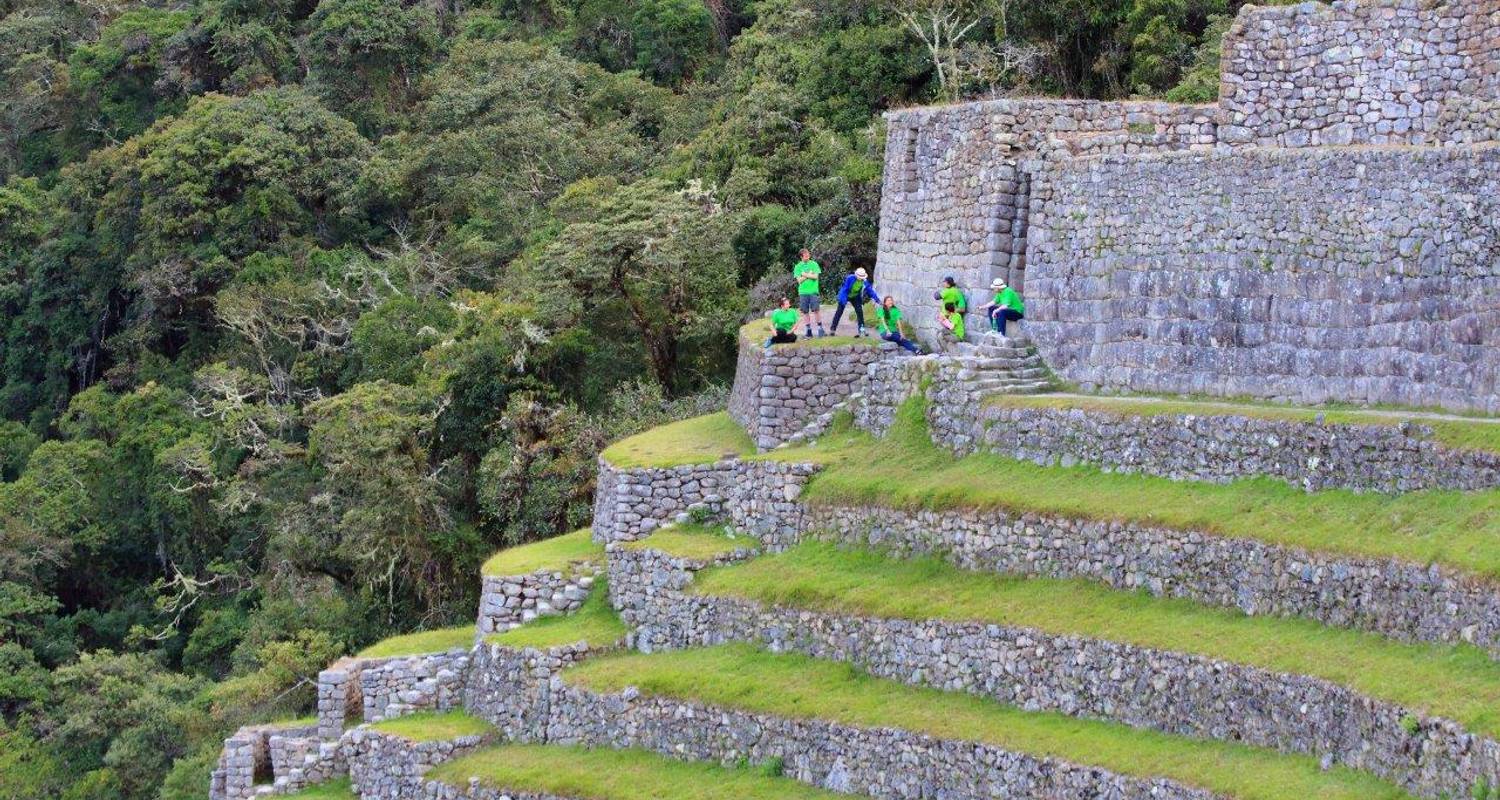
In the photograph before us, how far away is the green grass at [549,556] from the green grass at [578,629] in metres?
0.66

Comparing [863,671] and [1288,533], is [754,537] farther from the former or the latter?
[1288,533]

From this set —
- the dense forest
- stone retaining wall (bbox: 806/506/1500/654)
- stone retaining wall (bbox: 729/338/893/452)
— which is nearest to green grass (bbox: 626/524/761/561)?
stone retaining wall (bbox: 729/338/893/452)

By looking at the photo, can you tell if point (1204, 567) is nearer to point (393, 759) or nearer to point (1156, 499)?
point (1156, 499)

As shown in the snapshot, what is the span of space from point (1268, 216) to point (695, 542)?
30.4 feet

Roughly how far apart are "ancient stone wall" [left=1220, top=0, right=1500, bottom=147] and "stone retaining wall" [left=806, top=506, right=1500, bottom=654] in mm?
5741

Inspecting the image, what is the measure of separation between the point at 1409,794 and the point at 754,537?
46.7 ft

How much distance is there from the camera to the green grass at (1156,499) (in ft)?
87.9

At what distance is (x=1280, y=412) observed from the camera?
30.6 meters

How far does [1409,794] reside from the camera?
2448 centimetres

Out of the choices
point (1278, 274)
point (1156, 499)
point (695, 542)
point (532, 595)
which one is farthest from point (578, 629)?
point (1278, 274)

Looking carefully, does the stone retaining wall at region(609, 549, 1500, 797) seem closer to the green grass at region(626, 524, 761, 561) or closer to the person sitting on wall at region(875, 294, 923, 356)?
the green grass at region(626, 524, 761, 561)

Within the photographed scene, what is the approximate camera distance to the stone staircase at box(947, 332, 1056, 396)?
35.7 metres

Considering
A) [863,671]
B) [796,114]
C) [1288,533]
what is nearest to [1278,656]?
[1288,533]

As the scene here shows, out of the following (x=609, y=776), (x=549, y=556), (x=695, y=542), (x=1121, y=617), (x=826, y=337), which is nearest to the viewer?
(x=1121, y=617)
